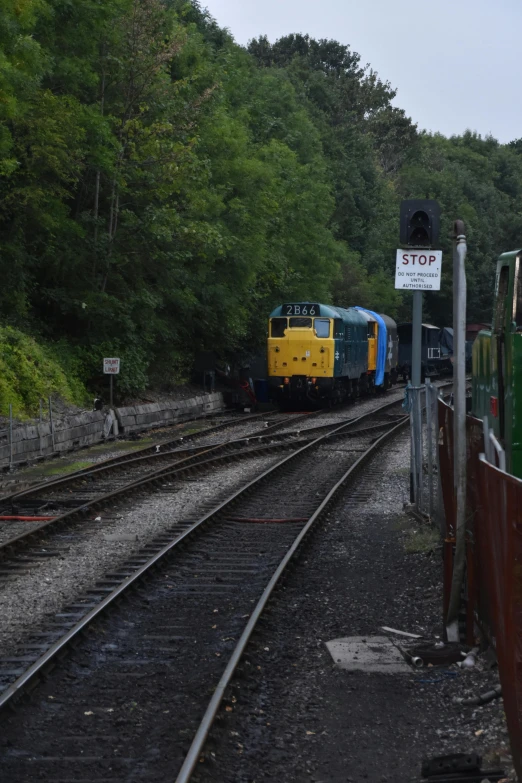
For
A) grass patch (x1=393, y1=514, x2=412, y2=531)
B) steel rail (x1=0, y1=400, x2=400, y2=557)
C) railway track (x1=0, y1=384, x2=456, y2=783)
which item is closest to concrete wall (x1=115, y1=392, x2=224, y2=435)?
steel rail (x1=0, y1=400, x2=400, y2=557)

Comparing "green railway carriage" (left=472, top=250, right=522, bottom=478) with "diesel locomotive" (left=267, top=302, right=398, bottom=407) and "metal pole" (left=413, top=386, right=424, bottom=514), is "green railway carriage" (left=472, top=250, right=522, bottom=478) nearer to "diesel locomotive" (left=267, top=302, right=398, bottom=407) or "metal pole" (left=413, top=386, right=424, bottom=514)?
"metal pole" (left=413, top=386, right=424, bottom=514)

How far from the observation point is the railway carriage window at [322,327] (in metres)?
36.2

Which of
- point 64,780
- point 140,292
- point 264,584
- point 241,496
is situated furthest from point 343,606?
point 140,292

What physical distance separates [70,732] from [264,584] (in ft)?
14.4

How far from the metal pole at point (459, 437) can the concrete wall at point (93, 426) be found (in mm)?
14320

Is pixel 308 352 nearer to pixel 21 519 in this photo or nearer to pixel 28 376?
pixel 28 376

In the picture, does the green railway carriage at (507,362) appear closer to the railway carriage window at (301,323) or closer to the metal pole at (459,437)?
the metal pole at (459,437)

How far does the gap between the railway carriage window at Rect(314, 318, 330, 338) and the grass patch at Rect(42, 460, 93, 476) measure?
1551 centimetres

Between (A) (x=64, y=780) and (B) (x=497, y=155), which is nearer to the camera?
(A) (x=64, y=780)

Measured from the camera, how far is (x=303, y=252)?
173 feet

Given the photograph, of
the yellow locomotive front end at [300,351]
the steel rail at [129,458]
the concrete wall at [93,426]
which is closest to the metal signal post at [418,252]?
the steel rail at [129,458]

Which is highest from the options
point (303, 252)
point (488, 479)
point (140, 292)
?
point (303, 252)

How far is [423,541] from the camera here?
1256 centimetres

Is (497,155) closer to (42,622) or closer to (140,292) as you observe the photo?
(140,292)
